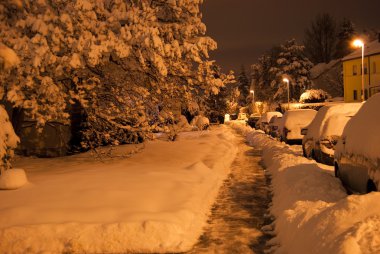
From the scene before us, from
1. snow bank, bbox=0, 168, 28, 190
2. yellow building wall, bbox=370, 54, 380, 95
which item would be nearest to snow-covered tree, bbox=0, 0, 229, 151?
snow bank, bbox=0, 168, 28, 190

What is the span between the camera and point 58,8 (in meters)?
11.2

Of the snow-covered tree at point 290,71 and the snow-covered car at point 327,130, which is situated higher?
the snow-covered tree at point 290,71

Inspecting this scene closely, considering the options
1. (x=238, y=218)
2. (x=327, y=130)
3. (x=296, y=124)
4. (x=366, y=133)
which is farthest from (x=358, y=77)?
(x=238, y=218)

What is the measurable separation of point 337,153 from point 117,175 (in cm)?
539

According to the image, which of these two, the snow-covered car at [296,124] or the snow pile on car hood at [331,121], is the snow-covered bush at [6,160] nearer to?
the snow pile on car hood at [331,121]

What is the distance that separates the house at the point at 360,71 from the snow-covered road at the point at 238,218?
42938 mm

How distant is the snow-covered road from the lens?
22.5ft

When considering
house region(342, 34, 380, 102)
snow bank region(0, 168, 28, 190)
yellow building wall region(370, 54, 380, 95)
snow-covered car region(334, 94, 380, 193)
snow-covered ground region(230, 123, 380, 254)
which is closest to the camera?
snow-covered ground region(230, 123, 380, 254)

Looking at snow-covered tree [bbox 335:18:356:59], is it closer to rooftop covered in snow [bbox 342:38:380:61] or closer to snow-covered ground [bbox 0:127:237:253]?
rooftop covered in snow [bbox 342:38:380:61]

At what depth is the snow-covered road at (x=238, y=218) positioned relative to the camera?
6.86 metres

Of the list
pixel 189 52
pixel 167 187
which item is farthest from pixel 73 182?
pixel 189 52

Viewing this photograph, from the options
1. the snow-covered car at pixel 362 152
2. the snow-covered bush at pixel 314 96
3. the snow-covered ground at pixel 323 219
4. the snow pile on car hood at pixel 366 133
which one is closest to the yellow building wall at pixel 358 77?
the snow-covered bush at pixel 314 96

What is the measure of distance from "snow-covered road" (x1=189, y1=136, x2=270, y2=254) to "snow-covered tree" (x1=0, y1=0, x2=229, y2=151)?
3147 millimetres

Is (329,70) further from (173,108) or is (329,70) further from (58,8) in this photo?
(58,8)
